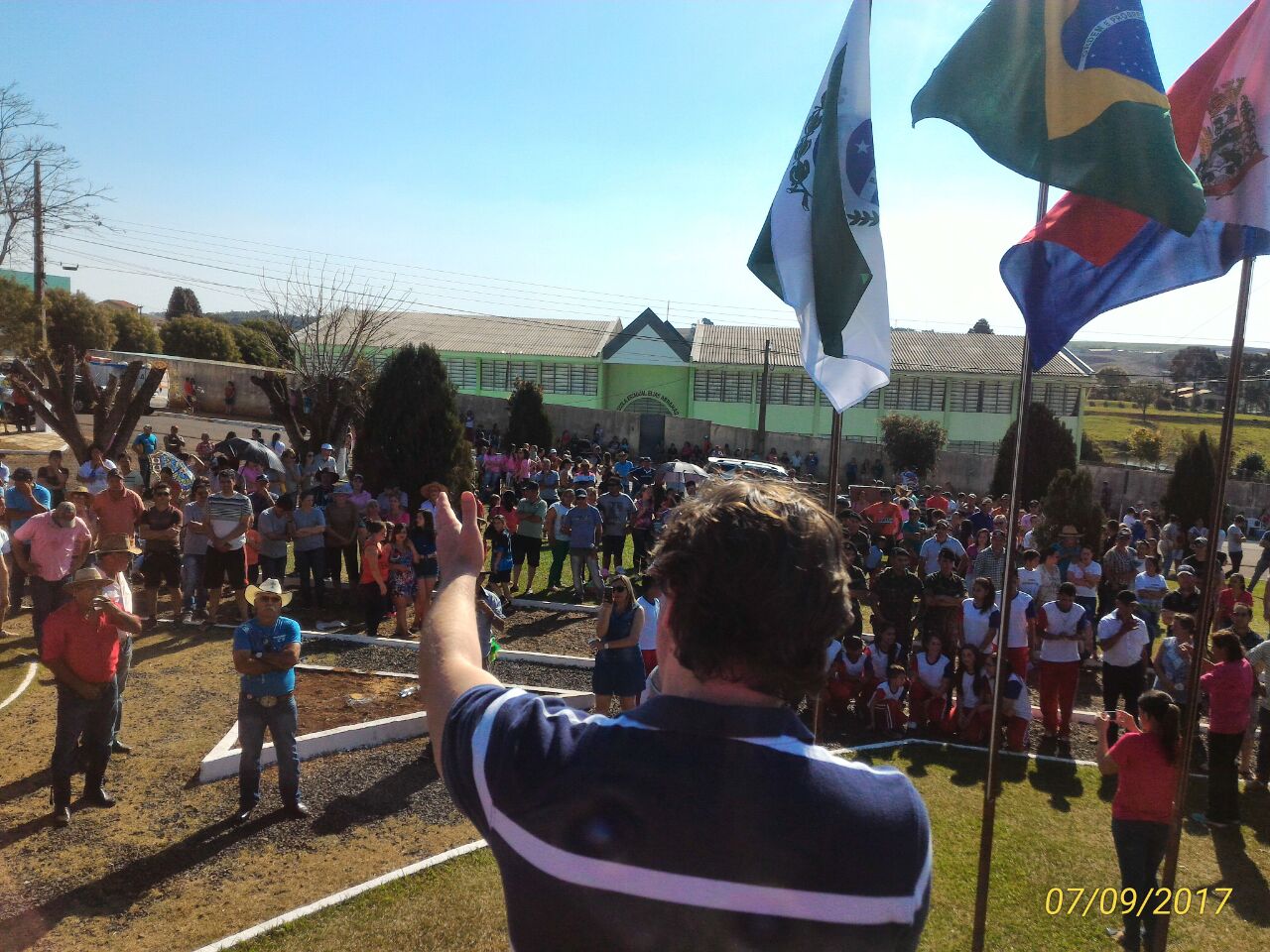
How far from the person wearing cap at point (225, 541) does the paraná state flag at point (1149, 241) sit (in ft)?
32.1

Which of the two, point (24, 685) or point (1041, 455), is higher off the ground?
point (1041, 455)

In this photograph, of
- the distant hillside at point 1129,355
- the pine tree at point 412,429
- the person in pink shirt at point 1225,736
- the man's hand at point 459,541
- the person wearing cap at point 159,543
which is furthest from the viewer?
the distant hillside at point 1129,355

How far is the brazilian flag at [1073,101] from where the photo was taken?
398cm

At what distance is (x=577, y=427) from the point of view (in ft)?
123

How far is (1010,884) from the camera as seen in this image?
6.52m

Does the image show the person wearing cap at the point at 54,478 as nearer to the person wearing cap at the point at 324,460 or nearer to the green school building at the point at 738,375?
the person wearing cap at the point at 324,460

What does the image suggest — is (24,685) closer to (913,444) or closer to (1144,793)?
(1144,793)

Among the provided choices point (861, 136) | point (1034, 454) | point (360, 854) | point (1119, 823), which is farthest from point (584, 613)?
point (1034, 454)

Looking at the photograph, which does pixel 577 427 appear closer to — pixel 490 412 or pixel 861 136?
pixel 490 412

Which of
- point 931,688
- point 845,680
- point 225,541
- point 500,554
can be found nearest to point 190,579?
point 225,541

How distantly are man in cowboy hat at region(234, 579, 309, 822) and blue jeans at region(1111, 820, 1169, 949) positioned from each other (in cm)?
569

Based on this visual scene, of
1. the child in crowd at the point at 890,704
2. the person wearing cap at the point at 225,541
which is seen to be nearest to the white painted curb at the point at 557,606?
the person wearing cap at the point at 225,541

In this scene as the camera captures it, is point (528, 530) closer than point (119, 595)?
No

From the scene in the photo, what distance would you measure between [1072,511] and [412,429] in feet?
38.4
